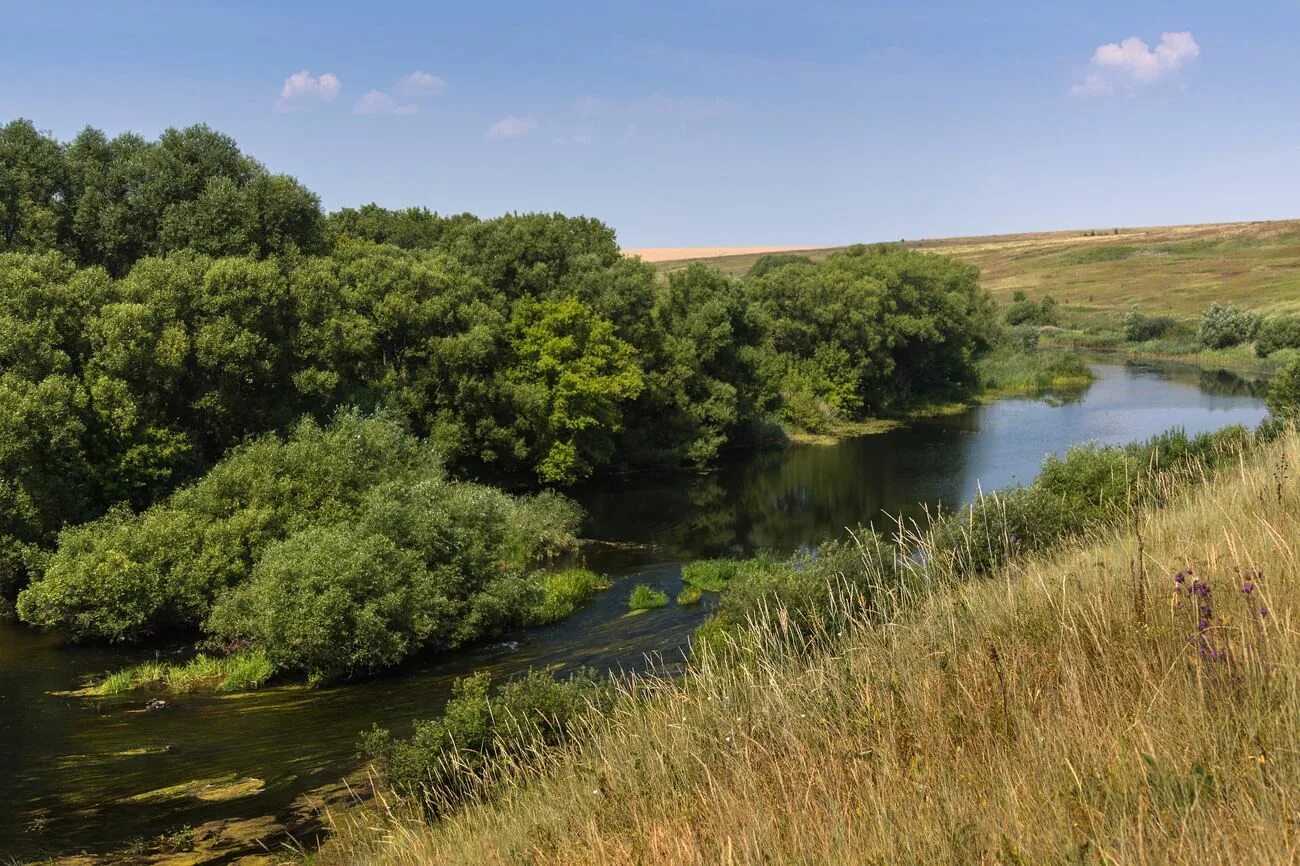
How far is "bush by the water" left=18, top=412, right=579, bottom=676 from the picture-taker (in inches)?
758

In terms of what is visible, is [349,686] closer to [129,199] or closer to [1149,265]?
[129,199]

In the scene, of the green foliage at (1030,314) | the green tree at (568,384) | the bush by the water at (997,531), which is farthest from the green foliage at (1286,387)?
the green foliage at (1030,314)

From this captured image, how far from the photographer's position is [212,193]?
3044 centimetres

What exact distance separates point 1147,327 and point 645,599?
84.0 meters

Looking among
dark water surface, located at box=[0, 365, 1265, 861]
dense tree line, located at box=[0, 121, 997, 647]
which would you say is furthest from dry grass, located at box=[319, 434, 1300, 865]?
dense tree line, located at box=[0, 121, 997, 647]

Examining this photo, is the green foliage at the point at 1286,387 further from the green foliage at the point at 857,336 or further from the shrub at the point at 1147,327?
the shrub at the point at 1147,327

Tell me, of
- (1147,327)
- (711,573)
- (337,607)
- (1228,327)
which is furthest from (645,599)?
(1147,327)

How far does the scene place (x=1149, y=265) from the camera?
454 feet

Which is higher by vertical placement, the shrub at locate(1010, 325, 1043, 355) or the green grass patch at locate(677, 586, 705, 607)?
the shrub at locate(1010, 325, 1043, 355)

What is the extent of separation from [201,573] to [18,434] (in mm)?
5834

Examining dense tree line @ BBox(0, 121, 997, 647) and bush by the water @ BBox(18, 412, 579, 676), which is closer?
bush by the water @ BBox(18, 412, 579, 676)

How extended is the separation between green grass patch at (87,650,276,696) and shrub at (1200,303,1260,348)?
8253 cm

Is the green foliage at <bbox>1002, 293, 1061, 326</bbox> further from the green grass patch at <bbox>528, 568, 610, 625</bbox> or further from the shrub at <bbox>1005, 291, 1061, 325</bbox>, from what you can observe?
the green grass patch at <bbox>528, 568, 610, 625</bbox>

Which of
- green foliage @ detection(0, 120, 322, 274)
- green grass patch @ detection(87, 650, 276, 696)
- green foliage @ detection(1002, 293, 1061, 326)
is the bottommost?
green grass patch @ detection(87, 650, 276, 696)
